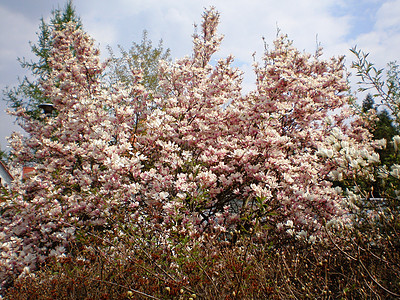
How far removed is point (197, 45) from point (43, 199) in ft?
15.9

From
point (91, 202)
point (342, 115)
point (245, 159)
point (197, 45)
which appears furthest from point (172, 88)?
point (342, 115)

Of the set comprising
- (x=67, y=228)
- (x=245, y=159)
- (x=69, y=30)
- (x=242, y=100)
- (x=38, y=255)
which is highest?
(x=69, y=30)

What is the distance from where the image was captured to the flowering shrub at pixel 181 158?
3.88 metres

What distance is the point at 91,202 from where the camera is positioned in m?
4.02

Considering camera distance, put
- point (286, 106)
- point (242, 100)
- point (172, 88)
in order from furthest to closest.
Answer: point (242, 100) → point (172, 88) → point (286, 106)

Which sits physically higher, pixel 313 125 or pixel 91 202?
pixel 313 125

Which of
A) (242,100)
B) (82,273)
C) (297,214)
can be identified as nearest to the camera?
(82,273)

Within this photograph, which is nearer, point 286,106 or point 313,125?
point 286,106

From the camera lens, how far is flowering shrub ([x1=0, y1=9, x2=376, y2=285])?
388 cm

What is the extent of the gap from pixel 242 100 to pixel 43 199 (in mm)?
4447

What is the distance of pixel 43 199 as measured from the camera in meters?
4.04

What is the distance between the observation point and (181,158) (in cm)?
476

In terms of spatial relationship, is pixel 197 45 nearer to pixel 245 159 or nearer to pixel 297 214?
pixel 245 159

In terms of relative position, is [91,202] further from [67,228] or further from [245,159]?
[245,159]
